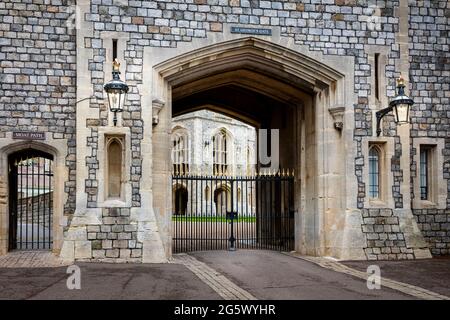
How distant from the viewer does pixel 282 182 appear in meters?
14.8

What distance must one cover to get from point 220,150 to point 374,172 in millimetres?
31082

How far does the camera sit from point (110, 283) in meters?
8.06

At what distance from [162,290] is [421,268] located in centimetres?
496

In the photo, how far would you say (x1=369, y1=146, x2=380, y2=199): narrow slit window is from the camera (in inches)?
470

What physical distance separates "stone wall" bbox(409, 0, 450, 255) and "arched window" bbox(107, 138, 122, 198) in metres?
6.06

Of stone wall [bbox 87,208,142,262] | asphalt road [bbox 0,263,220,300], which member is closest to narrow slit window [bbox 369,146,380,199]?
asphalt road [bbox 0,263,220,300]

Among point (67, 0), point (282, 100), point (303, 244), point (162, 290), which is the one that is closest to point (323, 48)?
point (282, 100)

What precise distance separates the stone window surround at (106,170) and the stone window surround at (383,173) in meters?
4.70

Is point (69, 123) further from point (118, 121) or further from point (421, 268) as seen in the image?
point (421, 268)

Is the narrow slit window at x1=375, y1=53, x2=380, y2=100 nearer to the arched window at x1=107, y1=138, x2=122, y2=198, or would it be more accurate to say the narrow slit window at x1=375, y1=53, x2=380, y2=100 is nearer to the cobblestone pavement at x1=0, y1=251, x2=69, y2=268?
the arched window at x1=107, y1=138, x2=122, y2=198

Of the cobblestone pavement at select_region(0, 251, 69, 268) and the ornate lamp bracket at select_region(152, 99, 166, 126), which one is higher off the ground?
the ornate lamp bracket at select_region(152, 99, 166, 126)

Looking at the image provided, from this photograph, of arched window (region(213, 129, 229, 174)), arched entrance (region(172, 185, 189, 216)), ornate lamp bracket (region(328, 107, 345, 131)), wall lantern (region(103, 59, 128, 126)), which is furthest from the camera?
arched window (region(213, 129, 229, 174))

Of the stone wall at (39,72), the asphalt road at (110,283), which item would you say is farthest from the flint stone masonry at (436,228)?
the stone wall at (39,72)

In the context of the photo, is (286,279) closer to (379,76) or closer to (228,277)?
(228,277)
